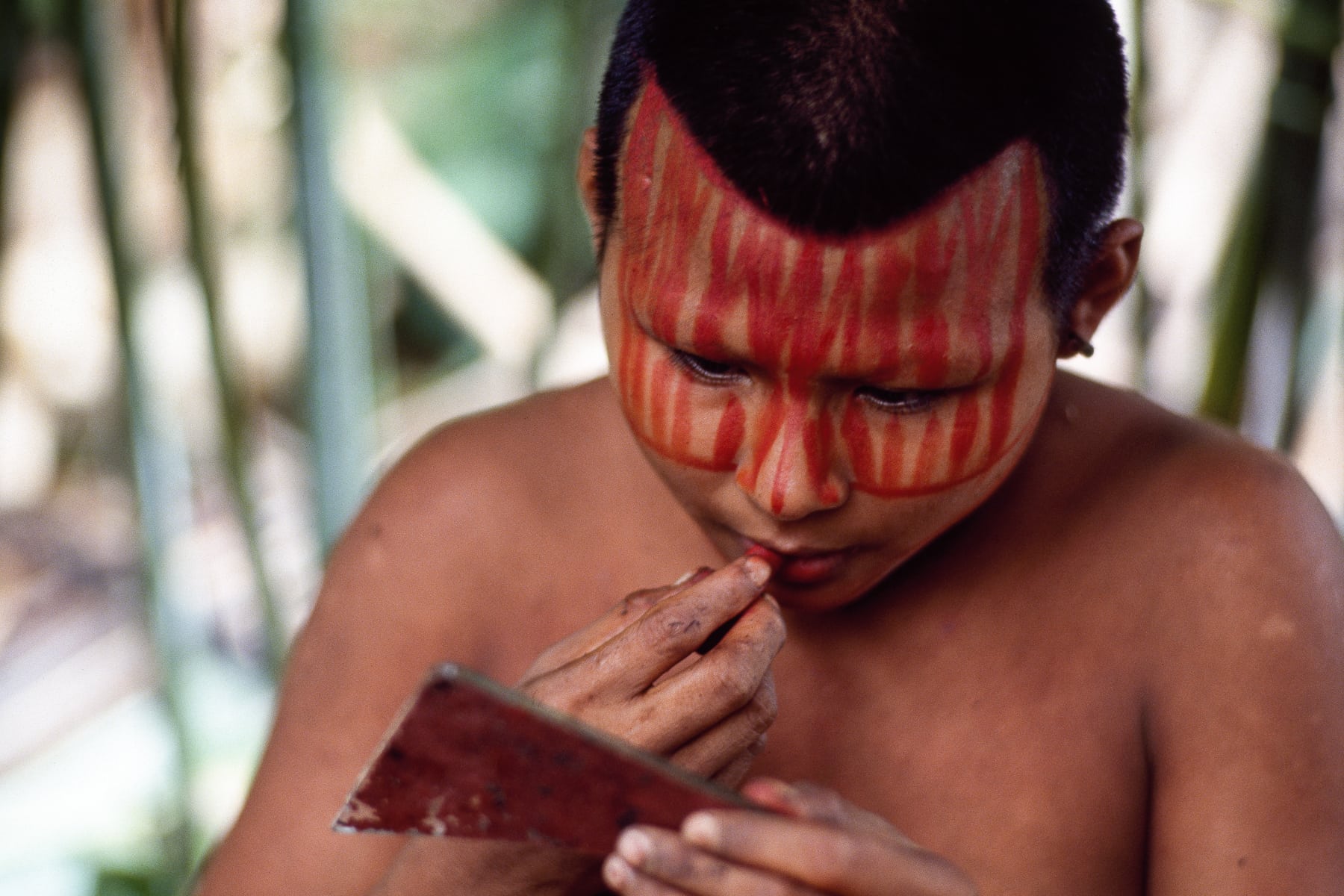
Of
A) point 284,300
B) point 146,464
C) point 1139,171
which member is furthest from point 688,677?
point 284,300

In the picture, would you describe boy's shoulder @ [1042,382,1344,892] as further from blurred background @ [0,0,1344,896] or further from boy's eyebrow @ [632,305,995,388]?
blurred background @ [0,0,1344,896]

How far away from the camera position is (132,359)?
7.25ft

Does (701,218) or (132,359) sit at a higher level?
(701,218)

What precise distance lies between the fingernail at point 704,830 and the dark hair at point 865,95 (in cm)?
39

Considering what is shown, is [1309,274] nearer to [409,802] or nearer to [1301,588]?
[1301,588]

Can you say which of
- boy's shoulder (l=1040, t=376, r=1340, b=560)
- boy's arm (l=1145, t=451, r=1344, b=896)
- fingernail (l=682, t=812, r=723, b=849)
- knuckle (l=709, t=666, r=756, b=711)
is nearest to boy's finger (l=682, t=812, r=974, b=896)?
fingernail (l=682, t=812, r=723, b=849)

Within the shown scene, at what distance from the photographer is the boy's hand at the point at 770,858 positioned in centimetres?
88

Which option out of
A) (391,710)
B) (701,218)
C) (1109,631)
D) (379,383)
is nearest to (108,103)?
(379,383)

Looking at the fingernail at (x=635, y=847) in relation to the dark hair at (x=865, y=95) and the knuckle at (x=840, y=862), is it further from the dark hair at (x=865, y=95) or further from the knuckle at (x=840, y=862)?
the dark hair at (x=865, y=95)

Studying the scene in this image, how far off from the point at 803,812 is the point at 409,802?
25 cm

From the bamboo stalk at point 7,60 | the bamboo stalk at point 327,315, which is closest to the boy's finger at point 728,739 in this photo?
the bamboo stalk at point 327,315

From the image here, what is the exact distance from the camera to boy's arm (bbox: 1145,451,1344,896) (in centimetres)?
112

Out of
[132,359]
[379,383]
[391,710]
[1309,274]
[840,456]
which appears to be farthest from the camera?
[379,383]

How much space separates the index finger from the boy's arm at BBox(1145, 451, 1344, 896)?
39 cm
